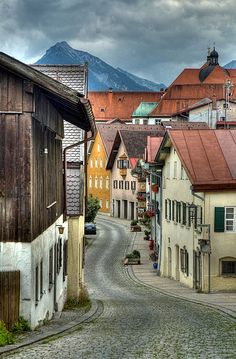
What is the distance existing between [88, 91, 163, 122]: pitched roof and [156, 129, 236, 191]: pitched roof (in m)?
111

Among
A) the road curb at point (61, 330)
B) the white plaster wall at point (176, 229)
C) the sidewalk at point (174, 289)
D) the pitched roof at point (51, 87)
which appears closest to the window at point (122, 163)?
the sidewalk at point (174, 289)

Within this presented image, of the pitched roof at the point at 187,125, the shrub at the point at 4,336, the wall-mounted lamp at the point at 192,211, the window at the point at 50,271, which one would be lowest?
the shrub at the point at 4,336

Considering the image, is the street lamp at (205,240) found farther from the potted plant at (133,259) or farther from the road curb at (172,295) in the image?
the potted plant at (133,259)

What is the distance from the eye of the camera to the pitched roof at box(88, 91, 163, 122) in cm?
15700

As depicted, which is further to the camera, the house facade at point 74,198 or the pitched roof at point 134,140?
the pitched roof at point 134,140

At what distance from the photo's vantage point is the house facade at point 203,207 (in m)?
39.1

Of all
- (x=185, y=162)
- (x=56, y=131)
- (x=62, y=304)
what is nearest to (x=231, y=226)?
(x=185, y=162)

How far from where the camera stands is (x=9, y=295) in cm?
1650

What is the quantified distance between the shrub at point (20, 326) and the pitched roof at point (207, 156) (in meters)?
23.0

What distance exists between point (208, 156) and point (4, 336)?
27149mm

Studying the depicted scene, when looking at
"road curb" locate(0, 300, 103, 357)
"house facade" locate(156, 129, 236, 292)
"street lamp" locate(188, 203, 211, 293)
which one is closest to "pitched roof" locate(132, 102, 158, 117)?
"house facade" locate(156, 129, 236, 292)

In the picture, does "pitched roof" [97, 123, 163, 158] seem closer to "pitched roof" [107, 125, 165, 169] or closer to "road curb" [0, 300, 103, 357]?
"pitched roof" [107, 125, 165, 169]

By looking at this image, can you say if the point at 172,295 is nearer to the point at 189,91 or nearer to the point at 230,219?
the point at 230,219

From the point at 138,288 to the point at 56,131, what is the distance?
1979 centimetres
